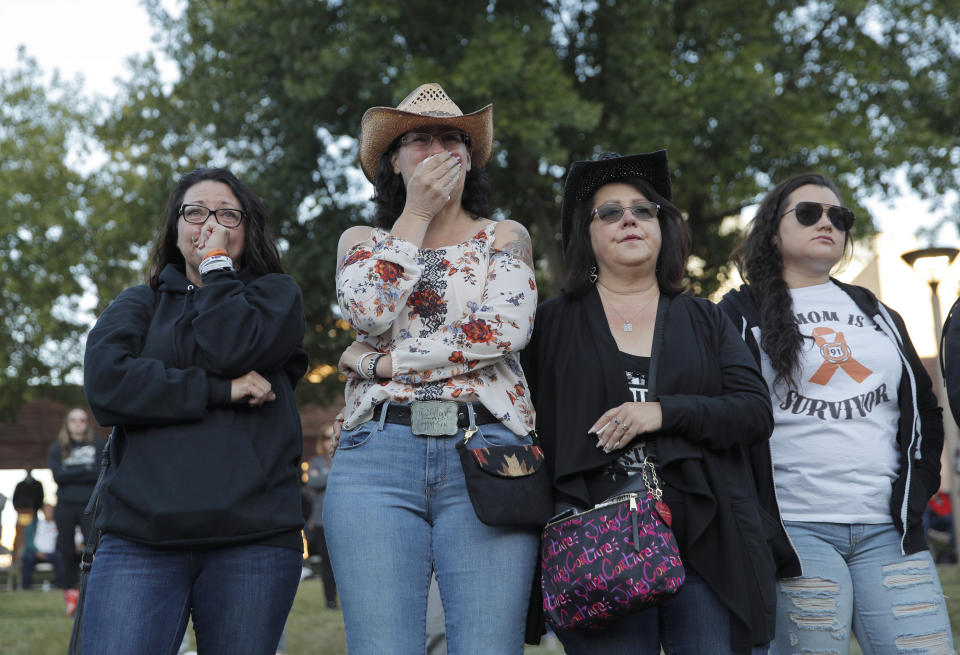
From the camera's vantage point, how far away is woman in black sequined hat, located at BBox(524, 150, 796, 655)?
292 centimetres

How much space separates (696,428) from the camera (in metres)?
2.93

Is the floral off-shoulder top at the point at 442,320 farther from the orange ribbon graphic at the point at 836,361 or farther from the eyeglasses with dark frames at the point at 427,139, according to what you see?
the orange ribbon graphic at the point at 836,361

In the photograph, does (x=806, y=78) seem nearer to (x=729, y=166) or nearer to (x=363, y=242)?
(x=729, y=166)

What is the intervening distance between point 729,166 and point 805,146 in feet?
3.35

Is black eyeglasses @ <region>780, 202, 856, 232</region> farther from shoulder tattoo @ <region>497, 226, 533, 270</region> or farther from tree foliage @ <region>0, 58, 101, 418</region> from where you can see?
tree foliage @ <region>0, 58, 101, 418</region>

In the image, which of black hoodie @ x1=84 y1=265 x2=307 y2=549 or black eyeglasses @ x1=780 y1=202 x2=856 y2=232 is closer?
black hoodie @ x1=84 y1=265 x2=307 y2=549

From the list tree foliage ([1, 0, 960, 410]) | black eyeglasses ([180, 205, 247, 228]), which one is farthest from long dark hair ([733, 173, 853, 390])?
tree foliage ([1, 0, 960, 410])

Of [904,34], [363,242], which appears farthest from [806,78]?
[363,242]

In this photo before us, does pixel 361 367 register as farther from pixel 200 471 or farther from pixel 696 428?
pixel 696 428

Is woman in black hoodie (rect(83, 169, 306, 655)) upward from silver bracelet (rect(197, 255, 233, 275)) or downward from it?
downward

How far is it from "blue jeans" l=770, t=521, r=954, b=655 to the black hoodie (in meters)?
1.68

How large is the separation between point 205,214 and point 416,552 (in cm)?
139

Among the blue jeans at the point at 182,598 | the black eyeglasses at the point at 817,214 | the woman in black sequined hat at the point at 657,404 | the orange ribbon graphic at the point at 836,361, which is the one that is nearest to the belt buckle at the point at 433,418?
the woman in black sequined hat at the point at 657,404

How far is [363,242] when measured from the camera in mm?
3223
